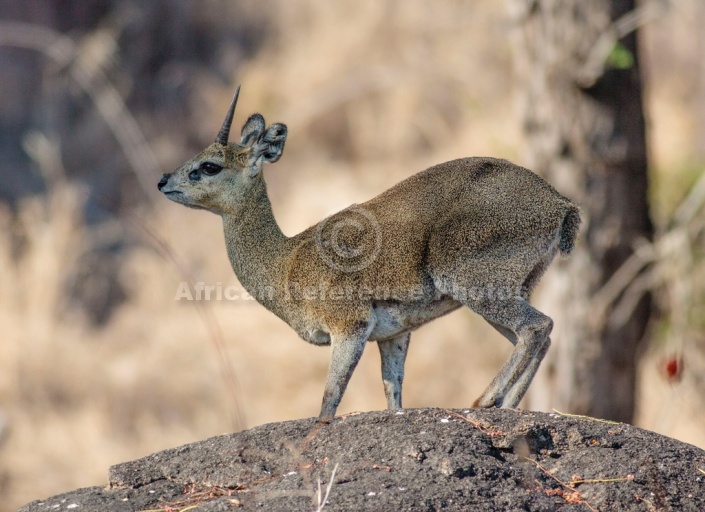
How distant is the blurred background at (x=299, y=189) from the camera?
1070 centimetres

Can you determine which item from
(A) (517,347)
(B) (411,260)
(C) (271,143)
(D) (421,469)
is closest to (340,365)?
(B) (411,260)

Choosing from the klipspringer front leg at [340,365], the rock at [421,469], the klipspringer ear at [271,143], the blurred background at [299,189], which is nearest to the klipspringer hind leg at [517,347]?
the rock at [421,469]

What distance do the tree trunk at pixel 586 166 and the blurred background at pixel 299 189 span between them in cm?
2

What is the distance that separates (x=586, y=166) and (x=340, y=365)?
5.04 m

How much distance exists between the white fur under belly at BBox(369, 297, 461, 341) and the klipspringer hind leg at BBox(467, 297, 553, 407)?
291 millimetres

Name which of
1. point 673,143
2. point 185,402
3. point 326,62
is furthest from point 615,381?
point 326,62

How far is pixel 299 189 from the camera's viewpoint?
65.7ft

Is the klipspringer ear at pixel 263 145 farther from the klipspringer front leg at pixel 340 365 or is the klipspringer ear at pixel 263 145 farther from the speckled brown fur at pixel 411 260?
the klipspringer front leg at pixel 340 365

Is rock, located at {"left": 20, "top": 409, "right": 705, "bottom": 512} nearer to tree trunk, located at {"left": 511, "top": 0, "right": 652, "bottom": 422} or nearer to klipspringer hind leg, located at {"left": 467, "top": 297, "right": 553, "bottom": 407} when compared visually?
klipspringer hind leg, located at {"left": 467, "top": 297, "right": 553, "bottom": 407}

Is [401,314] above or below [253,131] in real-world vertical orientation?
below

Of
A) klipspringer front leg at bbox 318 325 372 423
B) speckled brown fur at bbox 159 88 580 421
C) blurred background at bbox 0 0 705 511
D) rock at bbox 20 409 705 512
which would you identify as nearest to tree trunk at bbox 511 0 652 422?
blurred background at bbox 0 0 705 511

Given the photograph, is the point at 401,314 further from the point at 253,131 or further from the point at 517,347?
the point at 253,131

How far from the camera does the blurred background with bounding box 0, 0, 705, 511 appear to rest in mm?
10703

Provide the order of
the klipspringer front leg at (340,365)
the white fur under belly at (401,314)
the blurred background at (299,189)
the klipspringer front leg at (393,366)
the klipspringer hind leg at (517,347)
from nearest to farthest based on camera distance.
→ 1. the klipspringer front leg at (340,365)
2. the klipspringer hind leg at (517,347)
3. the white fur under belly at (401,314)
4. the klipspringer front leg at (393,366)
5. the blurred background at (299,189)
